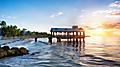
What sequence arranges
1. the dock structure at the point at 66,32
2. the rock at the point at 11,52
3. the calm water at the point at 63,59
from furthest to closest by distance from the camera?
1. the dock structure at the point at 66,32
2. the rock at the point at 11,52
3. the calm water at the point at 63,59

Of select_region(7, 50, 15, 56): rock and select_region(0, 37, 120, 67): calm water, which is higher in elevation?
select_region(7, 50, 15, 56): rock

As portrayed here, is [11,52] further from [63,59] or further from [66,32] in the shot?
[66,32]

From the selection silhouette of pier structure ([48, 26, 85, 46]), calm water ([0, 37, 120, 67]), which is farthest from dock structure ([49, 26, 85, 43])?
calm water ([0, 37, 120, 67])

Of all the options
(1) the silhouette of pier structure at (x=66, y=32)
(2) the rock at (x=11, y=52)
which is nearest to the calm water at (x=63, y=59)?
(2) the rock at (x=11, y=52)

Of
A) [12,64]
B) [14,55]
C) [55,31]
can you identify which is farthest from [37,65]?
[55,31]

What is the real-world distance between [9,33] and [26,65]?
4580 inches

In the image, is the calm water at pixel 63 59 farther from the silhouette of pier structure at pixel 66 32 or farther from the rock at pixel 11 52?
the silhouette of pier structure at pixel 66 32

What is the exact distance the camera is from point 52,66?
3691 cm

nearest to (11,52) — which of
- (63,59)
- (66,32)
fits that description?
(63,59)

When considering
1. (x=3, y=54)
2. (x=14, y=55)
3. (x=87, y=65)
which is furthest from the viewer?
(x=14, y=55)

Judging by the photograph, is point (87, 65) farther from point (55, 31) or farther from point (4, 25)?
point (4, 25)

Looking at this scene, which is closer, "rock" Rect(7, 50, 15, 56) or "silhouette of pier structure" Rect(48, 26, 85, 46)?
"rock" Rect(7, 50, 15, 56)

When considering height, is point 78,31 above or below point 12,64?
above

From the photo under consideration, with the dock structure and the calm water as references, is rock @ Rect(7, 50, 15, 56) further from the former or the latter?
the dock structure
